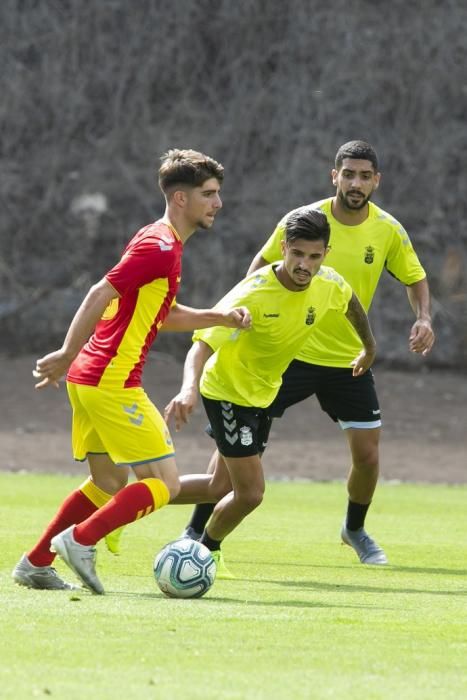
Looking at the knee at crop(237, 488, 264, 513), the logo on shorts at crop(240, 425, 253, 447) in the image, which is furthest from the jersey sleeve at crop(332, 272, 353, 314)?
the knee at crop(237, 488, 264, 513)

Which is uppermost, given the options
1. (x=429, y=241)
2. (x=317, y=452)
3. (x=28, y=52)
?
(x=28, y=52)

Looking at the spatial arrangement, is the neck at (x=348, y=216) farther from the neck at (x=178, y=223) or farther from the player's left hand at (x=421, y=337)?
the neck at (x=178, y=223)

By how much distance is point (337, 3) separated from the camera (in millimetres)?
24547

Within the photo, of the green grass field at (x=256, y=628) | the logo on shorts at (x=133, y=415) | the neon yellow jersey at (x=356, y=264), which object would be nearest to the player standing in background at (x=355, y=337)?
the neon yellow jersey at (x=356, y=264)

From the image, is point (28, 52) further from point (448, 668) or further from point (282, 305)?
point (448, 668)

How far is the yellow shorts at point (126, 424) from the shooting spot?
6910mm

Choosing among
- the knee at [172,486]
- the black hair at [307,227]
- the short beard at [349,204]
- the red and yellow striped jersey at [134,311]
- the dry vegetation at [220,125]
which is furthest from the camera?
the dry vegetation at [220,125]

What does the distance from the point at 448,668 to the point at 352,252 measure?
15.4ft

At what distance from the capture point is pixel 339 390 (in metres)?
9.65

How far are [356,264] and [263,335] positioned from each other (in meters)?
1.62

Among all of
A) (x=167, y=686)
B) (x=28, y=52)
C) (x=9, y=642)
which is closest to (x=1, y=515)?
(x=9, y=642)

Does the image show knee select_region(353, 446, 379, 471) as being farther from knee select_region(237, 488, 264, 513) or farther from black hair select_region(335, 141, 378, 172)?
black hair select_region(335, 141, 378, 172)

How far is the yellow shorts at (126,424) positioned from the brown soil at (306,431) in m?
10.1

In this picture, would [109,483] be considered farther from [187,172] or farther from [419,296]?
[419,296]
